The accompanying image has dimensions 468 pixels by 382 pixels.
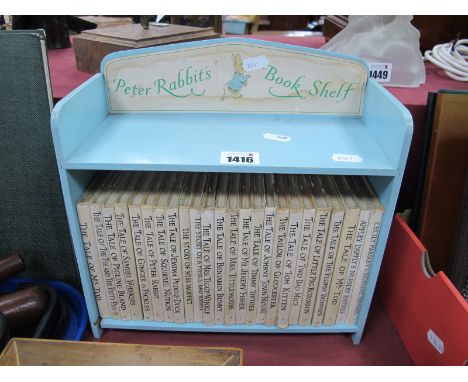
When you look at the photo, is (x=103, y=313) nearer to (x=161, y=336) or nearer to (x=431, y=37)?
(x=161, y=336)

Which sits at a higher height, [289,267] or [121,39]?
[121,39]

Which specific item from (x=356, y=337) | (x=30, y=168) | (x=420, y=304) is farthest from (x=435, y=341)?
(x=30, y=168)

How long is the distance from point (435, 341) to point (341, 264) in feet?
0.89

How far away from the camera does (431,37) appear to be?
60.4 inches

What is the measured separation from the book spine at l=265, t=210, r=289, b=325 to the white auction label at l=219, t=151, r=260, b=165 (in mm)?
132

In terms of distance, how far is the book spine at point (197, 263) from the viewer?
90 centimetres

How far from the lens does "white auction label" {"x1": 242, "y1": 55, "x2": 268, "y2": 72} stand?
3.29ft

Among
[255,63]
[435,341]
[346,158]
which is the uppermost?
[255,63]

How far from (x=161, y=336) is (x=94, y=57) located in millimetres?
831

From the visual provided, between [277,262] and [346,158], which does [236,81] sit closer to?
[346,158]

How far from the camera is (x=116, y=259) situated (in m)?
0.97

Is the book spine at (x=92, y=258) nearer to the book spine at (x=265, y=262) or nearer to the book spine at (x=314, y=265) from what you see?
the book spine at (x=265, y=262)

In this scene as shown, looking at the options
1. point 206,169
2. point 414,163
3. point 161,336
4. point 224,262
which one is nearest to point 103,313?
point 161,336

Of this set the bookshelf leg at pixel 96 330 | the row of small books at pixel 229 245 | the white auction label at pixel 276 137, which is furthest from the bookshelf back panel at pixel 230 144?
the bookshelf leg at pixel 96 330
